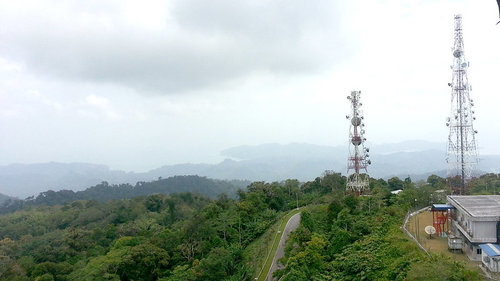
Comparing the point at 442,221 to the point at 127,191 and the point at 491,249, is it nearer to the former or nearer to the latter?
the point at 491,249

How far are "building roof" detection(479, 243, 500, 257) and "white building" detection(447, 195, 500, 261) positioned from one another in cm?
59

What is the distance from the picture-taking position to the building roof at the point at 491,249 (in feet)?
44.3

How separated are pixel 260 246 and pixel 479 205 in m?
12.3

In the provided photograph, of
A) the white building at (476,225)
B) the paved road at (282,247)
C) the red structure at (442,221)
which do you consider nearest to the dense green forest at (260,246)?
the paved road at (282,247)

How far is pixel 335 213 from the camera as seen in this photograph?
73.2ft

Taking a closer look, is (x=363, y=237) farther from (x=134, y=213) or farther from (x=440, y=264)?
(x=134, y=213)

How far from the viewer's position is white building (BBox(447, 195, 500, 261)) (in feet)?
49.4

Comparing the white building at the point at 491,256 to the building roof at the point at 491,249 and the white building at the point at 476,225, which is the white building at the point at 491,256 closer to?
the building roof at the point at 491,249

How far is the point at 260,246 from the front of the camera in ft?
73.6

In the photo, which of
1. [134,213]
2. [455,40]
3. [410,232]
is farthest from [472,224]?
[134,213]

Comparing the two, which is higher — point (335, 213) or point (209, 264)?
point (335, 213)

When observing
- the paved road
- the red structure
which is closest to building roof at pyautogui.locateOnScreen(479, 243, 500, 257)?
the red structure

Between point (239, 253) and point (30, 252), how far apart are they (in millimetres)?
25659

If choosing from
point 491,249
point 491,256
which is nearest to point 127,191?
point 491,249
